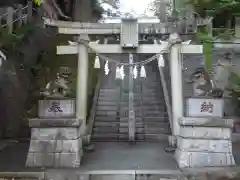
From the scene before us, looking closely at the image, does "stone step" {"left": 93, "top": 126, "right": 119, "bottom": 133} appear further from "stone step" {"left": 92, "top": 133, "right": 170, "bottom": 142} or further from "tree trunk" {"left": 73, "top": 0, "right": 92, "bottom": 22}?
"tree trunk" {"left": 73, "top": 0, "right": 92, "bottom": 22}

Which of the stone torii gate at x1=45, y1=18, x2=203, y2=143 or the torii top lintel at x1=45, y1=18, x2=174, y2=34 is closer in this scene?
the stone torii gate at x1=45, y1=18, x2=203, y2=143

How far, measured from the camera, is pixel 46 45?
18.0 m

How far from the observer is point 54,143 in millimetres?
9125

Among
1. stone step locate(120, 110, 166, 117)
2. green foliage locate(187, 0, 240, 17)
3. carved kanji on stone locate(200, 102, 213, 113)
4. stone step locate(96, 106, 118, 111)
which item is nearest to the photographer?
carved kanji on stone locate(200, 102, 213, 113)

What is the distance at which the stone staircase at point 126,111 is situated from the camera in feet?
41.8

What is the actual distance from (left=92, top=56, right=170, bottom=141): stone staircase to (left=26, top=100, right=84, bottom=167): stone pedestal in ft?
11.1

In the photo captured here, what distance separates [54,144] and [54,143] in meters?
0.03

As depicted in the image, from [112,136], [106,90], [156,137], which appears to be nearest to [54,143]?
[112,136]

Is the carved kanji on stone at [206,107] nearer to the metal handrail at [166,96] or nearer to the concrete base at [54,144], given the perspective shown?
the concrete base at [54,144]

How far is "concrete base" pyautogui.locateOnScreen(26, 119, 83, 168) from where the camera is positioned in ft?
29.6

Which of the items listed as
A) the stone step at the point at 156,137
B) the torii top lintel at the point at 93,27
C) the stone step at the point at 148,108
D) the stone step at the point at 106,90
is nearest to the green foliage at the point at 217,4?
the torii top lintel at the point at 93,27

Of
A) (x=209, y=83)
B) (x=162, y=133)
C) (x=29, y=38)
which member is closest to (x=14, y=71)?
Answer: (x=29, y=38)

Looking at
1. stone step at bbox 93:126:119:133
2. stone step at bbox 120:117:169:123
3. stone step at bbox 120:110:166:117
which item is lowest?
stone step at bbox 93:126:119:133

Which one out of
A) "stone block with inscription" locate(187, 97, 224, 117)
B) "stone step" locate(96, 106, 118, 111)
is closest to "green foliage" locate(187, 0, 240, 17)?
"stone block with inscription" locate(187, 97, 224, 117)
